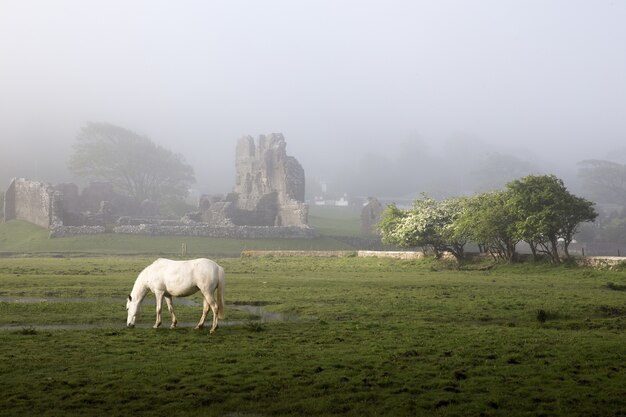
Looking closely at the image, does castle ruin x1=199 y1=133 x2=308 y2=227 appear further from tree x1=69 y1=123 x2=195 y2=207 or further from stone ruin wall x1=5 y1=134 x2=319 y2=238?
tree x1=69 y1=123 x2=195 y2=207

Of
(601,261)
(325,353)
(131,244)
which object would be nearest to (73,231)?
(131,244)

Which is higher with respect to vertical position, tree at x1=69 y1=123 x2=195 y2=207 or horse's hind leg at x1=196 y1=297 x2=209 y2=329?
tree at x1=69 y1=123 x2=195 y2=207

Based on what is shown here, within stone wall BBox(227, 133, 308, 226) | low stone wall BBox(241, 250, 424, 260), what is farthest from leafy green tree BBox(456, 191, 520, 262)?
stone wall BBox(227, 133, 308, 226)

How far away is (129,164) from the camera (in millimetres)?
124625

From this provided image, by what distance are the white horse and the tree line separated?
2842cm

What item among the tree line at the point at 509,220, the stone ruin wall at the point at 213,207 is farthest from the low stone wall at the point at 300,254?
the stone ruin wall at the point at 213,207

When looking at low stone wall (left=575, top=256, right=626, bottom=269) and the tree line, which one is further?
the tree line

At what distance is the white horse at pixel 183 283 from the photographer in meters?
19.0

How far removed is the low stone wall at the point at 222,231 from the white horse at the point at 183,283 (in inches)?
2209

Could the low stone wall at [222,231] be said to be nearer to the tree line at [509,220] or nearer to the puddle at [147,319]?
the tree line at [509,220]

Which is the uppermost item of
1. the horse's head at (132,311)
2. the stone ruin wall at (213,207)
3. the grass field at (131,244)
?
the stone ruin wall at (213,207)

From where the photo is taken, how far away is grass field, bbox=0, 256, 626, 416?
38.1ft

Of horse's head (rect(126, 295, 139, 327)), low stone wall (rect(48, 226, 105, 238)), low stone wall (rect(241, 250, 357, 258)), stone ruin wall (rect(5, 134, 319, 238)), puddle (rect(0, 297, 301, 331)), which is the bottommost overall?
puddle (rect(0, 297, 301, 331))

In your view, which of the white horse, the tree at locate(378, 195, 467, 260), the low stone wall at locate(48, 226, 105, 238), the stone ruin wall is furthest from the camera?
the stone ruin wall
